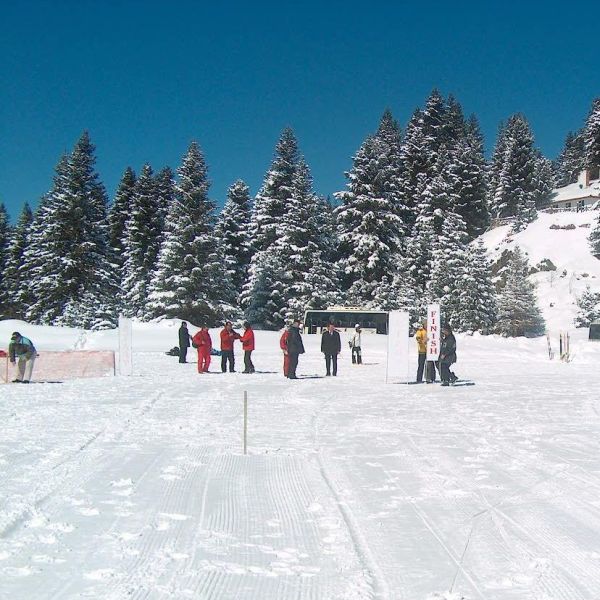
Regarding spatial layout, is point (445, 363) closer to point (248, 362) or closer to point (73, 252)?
point (248, 362)

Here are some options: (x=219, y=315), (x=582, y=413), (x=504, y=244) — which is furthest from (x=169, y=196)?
(x=582, y=413)

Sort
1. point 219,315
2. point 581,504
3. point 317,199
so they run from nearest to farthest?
1. point 581,504
2. point 219,315
3. point 317,199

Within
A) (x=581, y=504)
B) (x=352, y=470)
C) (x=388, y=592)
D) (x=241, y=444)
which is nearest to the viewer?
(x=388, y=592)

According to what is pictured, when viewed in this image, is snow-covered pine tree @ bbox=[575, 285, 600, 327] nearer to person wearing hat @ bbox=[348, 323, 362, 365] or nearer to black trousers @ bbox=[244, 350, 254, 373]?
person wearing hat @ bbox=[348, 323, 362, 365]

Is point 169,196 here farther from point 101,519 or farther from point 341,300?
point 101,519

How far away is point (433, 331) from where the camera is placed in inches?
726

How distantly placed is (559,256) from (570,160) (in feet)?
213

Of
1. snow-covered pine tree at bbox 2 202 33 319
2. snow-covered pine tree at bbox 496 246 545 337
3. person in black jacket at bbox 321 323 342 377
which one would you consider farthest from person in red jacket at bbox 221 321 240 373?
snow-covered pine tree at bbox 2 202 33 319

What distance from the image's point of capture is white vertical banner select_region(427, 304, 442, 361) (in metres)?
18.3

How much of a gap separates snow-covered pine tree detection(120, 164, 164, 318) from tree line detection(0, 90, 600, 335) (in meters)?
0.12

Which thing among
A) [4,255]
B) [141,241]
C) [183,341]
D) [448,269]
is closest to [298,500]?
[183,341]

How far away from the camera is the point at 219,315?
48875 mm

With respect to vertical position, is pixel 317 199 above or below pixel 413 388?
above

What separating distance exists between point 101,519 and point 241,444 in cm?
383
